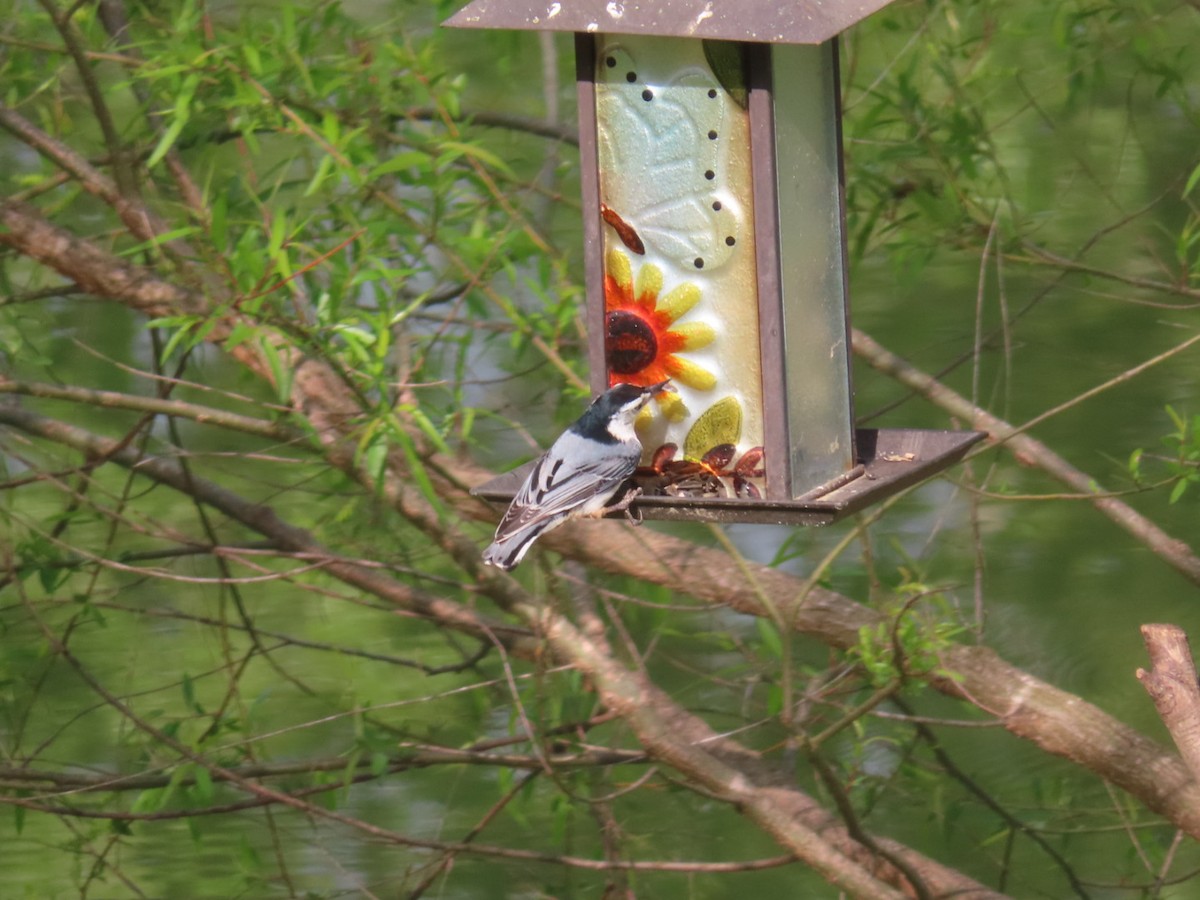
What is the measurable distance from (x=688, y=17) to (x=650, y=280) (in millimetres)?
393

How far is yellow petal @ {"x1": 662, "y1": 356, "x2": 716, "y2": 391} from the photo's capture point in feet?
7.25

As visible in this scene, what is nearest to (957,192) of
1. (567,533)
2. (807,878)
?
(567,533)

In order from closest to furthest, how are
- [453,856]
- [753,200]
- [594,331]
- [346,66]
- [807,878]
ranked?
[753,200], [594,331], [346,66], [453,856], [807,878]

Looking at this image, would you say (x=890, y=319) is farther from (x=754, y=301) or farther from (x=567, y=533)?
(x=754, y=301)

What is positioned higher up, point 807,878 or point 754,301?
point 754,301

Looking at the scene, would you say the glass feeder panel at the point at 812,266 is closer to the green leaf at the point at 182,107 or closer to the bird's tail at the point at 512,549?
the bird's tail at the point at 512,549

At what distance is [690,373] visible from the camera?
87.3 inches

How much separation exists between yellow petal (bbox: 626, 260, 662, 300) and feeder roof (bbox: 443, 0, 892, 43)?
0.32m

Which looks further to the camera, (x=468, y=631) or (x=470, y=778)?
(x=470, y=778)

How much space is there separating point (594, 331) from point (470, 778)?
236cm

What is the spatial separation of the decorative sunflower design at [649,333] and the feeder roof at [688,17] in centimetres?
34

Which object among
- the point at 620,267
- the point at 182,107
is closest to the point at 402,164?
the point at 182,107

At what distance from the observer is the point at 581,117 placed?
2.18m

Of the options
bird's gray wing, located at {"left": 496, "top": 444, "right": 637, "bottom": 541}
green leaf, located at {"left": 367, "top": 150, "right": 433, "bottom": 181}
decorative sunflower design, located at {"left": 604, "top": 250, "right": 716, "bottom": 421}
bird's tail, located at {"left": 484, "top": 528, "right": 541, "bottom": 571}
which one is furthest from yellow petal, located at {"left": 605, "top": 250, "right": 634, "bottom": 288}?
green leaf, located at {"left": 367, "top": 150, "right": 433, "bottom": 181}
